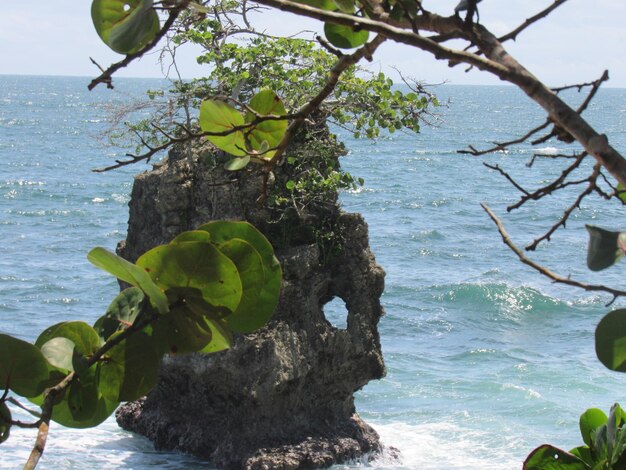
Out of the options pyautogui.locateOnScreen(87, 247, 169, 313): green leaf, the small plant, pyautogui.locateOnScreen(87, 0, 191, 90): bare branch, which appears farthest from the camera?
the small plant

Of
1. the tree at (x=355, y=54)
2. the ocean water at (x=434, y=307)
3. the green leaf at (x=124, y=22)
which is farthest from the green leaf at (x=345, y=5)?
the ocean water at (x=434, y=307)

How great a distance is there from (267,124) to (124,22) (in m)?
0.40

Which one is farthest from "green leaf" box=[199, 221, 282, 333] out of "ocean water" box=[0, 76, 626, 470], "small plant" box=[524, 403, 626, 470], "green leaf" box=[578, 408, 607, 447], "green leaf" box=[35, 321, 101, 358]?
"ocean water" box=[0, 76, 626, 470]

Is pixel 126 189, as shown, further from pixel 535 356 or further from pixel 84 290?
pixel 535 356

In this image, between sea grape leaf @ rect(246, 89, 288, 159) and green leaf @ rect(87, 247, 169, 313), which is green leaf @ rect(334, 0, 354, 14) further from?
green leaf @ rect(87, 247, 169, 313)

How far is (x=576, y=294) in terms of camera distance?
18016 millimetres

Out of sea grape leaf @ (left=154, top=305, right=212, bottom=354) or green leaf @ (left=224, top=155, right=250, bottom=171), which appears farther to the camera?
green leaf @ (left=224, top=155, right=250, bottom=171)

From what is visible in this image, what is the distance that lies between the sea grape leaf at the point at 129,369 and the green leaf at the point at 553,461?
28.1 inches

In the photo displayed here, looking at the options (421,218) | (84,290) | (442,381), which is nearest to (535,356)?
(442,381)

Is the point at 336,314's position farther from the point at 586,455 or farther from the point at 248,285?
the point at 248,285

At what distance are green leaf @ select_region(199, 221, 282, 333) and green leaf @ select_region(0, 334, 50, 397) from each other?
196mm

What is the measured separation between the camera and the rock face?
7.48 metres

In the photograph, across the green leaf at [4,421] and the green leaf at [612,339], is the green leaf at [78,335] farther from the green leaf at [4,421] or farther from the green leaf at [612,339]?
the green leaf at [612,339]

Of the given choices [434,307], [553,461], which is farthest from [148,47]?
[434,307]
